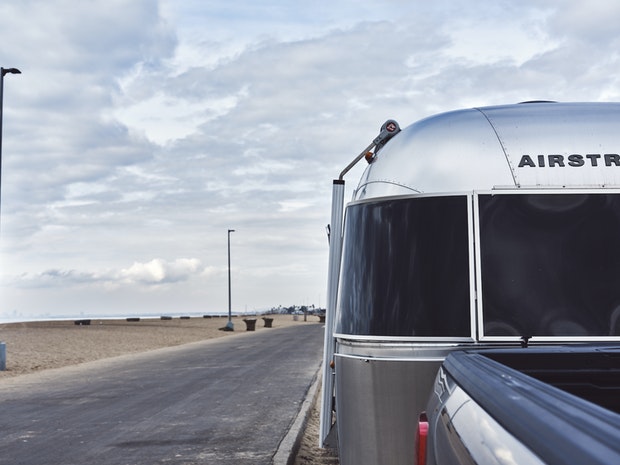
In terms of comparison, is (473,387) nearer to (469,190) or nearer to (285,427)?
(469,190)

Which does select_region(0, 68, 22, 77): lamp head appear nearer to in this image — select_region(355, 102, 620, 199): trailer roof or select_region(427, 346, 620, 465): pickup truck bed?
select_region(355, 102, 620, 199): trailer roof

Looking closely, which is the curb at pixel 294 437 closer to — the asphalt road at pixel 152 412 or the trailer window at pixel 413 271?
the asphalt road at pixel 152 412

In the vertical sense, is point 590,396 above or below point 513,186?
below

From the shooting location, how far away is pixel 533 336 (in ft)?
14.4

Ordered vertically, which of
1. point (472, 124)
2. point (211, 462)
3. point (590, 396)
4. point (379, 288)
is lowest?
point (211, 462)

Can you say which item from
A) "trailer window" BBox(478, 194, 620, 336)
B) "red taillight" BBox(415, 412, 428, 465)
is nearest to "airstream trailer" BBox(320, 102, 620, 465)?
"trailer window" BBox(478, 194, 620, 336)

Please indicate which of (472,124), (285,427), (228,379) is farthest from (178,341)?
(472,124)

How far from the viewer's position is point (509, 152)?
15.6 ft

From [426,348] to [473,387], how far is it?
1.74 metres

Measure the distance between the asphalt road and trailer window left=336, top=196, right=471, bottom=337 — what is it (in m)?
4.58

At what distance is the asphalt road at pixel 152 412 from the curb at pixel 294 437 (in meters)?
0.12

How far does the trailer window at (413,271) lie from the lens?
447cm

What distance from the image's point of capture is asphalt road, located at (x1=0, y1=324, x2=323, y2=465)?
9.41 meters

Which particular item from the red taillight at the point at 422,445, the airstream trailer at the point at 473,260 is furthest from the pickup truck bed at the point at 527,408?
the airstream trailer at the point at 473,260
